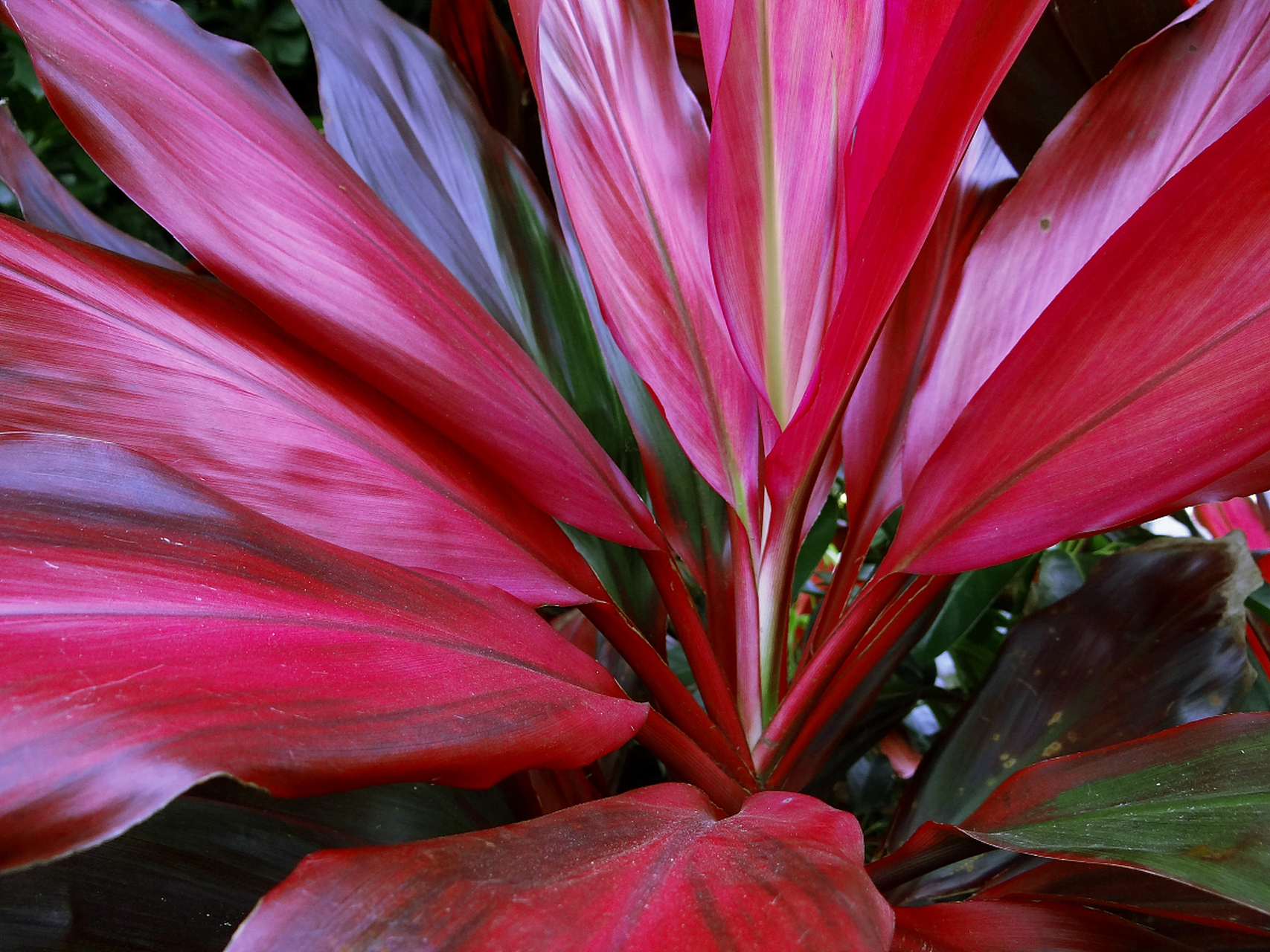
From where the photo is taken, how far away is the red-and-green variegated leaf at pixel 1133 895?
288mm

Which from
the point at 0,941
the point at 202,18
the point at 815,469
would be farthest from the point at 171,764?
the point at 202,18

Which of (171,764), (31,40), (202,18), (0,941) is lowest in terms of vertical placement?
(0,941)

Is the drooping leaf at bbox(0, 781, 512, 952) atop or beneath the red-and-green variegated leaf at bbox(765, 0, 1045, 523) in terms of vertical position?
beneath

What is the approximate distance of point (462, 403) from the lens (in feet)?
1.14

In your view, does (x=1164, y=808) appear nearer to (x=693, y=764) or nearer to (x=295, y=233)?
(x=693, y=764)

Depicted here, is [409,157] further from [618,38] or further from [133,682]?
[133,682]

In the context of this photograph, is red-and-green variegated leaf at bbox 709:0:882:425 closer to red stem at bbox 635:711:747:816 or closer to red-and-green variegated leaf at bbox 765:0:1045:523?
red-and-green variegated leaf at bbox 765:0:1045:523

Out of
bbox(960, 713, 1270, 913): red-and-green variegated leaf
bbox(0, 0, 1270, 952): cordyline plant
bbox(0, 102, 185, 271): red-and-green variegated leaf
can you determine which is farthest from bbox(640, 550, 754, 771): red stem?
bbox(0, 102, 185, 271): red-and-green variegated leaf

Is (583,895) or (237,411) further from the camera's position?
(237,411)

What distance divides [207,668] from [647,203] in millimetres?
308

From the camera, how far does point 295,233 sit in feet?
1.13

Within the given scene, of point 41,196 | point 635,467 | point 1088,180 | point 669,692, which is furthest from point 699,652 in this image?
point 41,196

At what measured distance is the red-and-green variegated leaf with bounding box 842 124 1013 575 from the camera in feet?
1.44

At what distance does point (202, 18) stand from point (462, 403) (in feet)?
4.42
